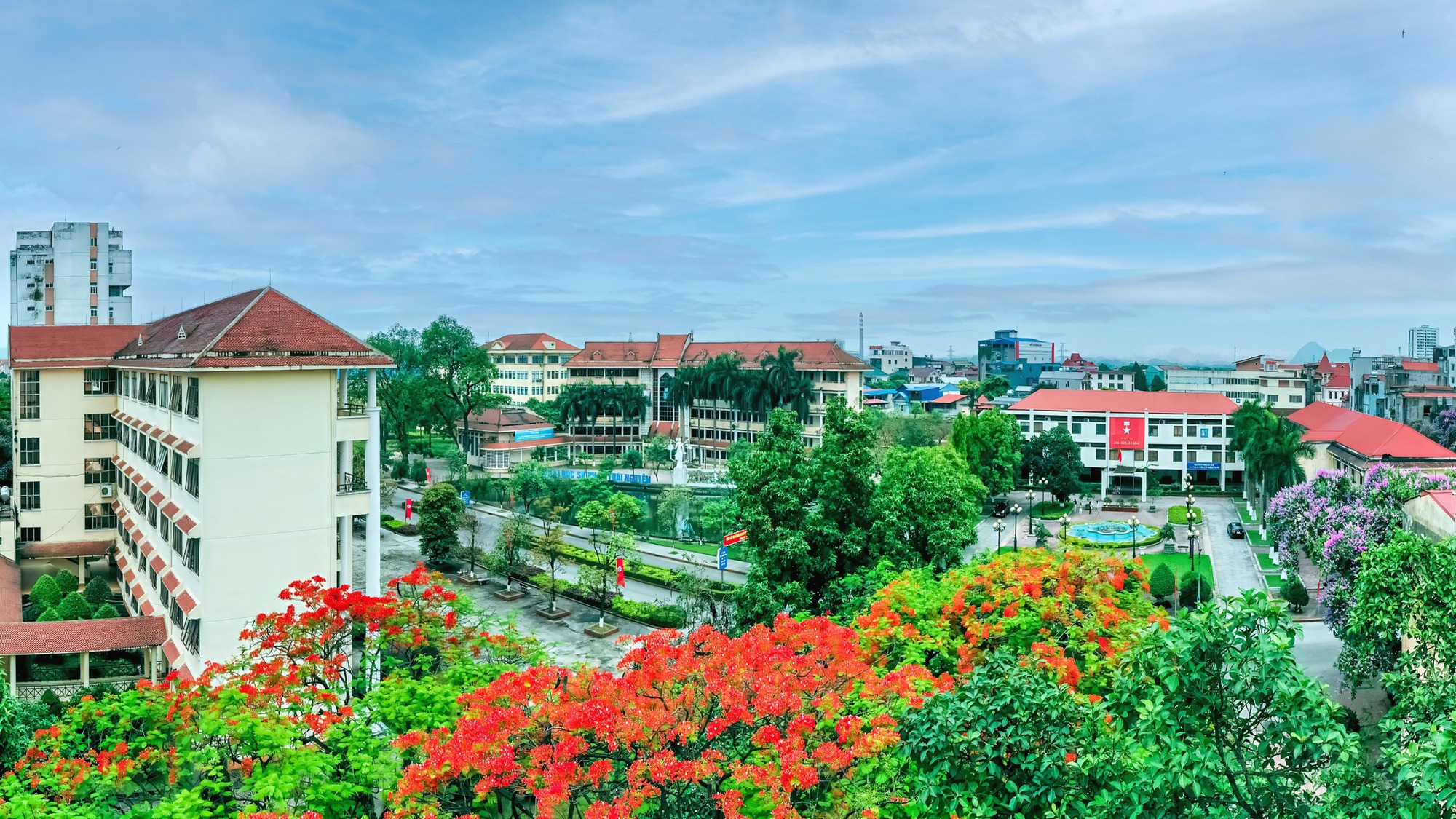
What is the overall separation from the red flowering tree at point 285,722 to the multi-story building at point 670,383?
148ft

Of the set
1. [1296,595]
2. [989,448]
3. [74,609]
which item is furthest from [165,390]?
[989,448]

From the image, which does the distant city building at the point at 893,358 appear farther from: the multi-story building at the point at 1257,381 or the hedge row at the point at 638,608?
the hedge row at the point at 638,608

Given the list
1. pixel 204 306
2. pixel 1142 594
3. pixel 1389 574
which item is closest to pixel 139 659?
pixel 204 306

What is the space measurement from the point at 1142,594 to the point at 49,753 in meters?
15.5

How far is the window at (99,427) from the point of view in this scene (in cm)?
2684

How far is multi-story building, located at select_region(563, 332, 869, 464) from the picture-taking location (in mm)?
59969

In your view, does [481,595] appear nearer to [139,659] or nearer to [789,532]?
[139,659]

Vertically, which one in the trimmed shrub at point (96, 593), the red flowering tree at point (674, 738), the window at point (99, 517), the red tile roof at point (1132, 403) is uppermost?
the red tile roof at point (1132, 403)

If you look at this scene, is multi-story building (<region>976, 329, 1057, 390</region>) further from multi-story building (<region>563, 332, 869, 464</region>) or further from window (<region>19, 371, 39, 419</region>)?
window (<region>19, 371, 39, 419</region>)

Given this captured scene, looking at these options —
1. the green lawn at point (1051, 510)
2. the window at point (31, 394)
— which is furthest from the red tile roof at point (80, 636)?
the green lawn at point (1051, 510)

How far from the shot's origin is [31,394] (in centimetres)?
2608

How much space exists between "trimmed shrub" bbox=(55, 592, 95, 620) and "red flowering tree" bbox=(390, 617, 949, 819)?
16.0 meters

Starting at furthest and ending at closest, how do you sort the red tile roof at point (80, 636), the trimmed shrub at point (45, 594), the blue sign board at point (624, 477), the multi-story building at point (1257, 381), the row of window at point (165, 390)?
the multi-story building at point (1257, 381) < the blue sign board at point (624, 477) < the trimmed shrub at point (45, 594) < the red tile roof at point (80, 636) < the row of window at point (165, 390)

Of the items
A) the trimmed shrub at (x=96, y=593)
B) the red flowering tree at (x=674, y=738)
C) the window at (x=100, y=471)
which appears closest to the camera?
the red flowering tree at (x=674, y=738)
